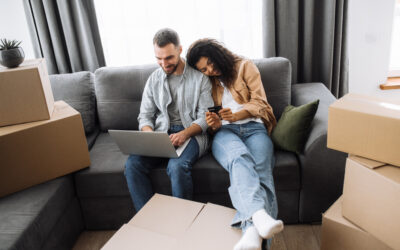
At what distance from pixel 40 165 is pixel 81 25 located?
117cm

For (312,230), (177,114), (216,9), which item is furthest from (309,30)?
(312,230)

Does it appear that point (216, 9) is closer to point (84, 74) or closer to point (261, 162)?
point (84, 74)

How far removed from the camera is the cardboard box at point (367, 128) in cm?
117

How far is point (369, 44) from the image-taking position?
8.27ft

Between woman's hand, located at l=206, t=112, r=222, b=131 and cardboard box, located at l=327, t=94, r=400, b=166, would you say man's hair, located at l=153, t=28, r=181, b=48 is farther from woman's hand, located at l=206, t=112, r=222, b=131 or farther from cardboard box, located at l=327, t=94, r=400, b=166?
cardboard box, located at l=327, t=94, r=400, b=166

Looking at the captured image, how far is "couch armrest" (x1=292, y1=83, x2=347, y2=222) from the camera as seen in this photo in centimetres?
158

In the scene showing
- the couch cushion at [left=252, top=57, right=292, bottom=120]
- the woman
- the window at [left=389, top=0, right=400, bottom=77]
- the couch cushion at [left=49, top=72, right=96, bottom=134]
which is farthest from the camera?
the window at [left=389, top=0, right=400, bottom=77]

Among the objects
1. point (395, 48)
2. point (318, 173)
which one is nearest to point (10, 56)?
point (318, 173)

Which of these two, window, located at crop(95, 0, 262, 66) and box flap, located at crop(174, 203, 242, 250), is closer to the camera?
box flap, located at crop(174, 203, 242, 250)

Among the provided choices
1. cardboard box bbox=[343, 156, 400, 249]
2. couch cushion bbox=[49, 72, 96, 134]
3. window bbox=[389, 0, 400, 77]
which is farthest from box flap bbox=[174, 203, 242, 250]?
window bbox=[389, 0, 400, 77]

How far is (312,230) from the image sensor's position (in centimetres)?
174

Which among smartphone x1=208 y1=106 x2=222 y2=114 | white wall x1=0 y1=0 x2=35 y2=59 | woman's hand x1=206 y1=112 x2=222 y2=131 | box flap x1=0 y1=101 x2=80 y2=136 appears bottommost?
woman's hand x1=206 y1=112 x2=222 y2=131

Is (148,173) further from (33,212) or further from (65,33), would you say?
(65,33)

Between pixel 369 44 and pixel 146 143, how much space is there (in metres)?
1.95
